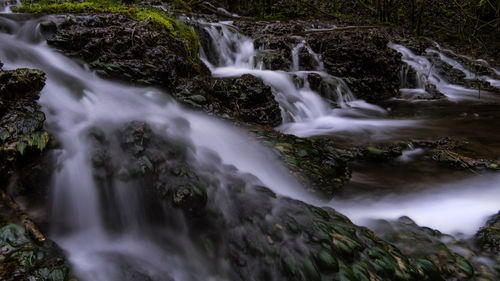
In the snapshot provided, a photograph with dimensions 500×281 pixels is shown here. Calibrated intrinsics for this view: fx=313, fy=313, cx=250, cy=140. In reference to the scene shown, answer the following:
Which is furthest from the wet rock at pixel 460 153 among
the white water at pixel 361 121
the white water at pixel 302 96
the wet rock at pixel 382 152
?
the white water at pixel 302 96

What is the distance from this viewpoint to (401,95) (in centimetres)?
796

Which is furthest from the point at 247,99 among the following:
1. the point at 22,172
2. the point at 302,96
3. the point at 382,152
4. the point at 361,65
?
the point at 361,65

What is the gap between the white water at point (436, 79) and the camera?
26.3ft

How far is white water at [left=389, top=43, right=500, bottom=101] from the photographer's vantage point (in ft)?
26.3

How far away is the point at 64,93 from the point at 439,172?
14.4 ft

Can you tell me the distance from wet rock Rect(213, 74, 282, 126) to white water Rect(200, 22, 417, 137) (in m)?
0.39

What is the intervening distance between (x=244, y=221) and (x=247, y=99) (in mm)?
2794

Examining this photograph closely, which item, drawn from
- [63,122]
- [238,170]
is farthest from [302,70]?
Answer: [63,122]

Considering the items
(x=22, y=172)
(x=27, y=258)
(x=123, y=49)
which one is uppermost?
(x=123, y=49)

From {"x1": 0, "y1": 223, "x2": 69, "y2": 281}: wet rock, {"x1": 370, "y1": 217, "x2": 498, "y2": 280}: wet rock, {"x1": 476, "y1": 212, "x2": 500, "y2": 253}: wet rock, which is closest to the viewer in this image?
{"x1": 0, "y1": 223, "x2": 69, "y2": 281}: wet rock

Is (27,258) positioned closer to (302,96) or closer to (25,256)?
(25,256)

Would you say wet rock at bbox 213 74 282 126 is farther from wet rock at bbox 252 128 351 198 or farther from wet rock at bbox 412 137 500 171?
wet rock at bbox 412 137 500 171

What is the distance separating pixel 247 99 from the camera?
4863 mm

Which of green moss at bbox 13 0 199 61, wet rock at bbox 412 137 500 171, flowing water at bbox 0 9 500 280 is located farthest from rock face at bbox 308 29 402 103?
green moss at bbox 13 0 199 61
